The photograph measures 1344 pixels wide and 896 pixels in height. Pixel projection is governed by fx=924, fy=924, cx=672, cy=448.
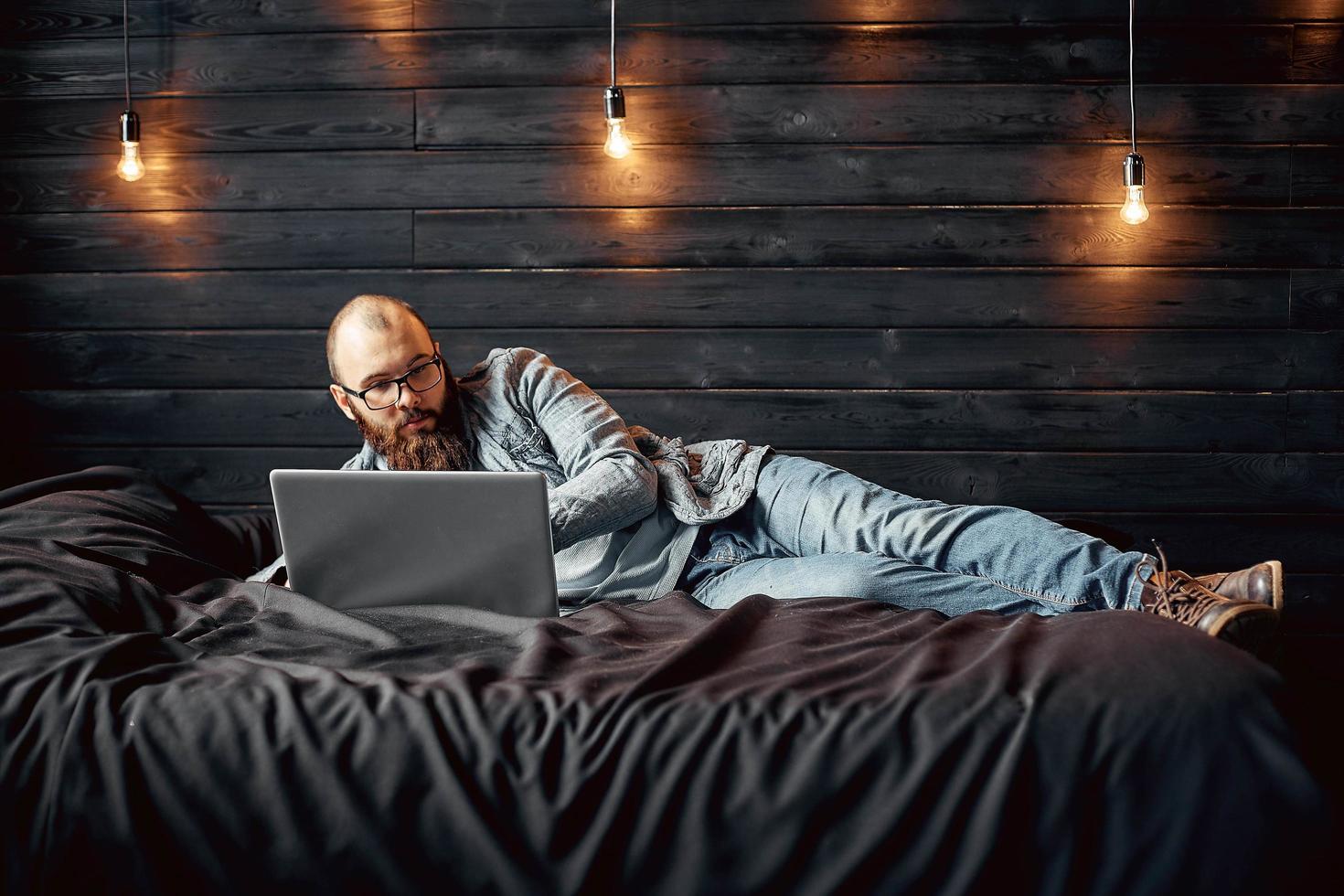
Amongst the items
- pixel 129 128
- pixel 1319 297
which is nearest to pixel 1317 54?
pixel 1319 297

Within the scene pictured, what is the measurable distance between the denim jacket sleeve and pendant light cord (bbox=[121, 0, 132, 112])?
1476 mm

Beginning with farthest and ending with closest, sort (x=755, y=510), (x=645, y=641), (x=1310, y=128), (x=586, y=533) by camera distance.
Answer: (x=1310, y=128)
(x=755, y=510)
(x=586, y=533)
(x=645, y=641)

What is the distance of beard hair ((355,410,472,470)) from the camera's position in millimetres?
1813

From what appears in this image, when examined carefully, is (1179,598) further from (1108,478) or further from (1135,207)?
(1135,207)

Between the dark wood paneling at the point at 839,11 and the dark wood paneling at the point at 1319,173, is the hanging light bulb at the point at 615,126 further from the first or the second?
the dark wood paneling at the point at 1319,173

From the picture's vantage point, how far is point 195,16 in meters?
2.50

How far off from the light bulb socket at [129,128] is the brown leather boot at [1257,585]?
8.63ft

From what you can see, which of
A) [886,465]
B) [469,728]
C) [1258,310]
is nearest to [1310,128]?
[1258,310]

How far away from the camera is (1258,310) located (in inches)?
95.0

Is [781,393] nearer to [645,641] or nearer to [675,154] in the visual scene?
[675,154]

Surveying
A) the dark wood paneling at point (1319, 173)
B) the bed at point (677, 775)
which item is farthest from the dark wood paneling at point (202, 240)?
the dark wood paneling at point (1319, 173)

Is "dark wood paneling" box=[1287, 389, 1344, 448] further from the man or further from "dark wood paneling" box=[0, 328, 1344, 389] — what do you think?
the man

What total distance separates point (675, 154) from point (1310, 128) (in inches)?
64.2

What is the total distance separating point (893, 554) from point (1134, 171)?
4.38 ft
